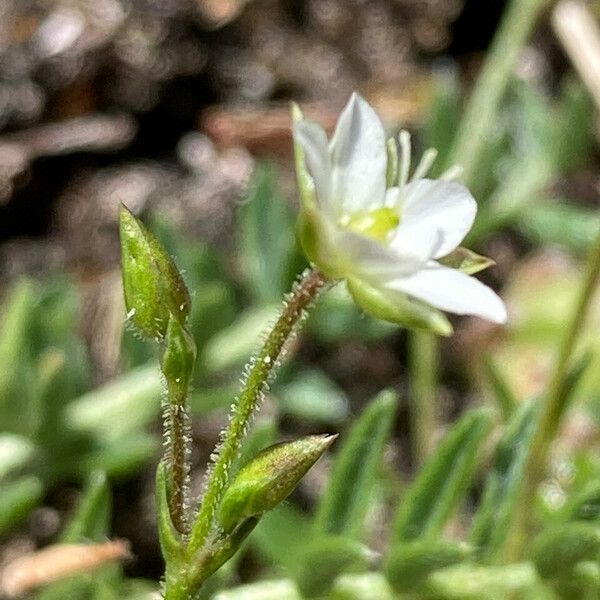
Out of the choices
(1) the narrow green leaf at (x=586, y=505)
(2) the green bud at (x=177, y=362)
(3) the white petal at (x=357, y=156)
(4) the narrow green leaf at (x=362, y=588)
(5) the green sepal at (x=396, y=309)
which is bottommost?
(4) the narrow green leaf at (x=362, y=588)

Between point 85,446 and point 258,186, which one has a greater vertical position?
point 258,186

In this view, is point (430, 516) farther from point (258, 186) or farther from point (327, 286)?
point (258, 186)

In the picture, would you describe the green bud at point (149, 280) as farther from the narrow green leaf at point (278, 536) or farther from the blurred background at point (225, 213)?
the blurred background at point (225, 213)

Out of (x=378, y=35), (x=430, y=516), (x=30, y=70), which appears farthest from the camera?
(x=378, y=35)

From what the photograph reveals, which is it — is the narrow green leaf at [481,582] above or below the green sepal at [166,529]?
below

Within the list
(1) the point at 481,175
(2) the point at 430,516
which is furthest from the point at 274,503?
(1) the point at 481,175

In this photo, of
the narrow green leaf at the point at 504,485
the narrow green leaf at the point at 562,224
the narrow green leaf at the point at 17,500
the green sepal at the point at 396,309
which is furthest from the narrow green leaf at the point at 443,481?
the narrow green leaf at the point at 562,224

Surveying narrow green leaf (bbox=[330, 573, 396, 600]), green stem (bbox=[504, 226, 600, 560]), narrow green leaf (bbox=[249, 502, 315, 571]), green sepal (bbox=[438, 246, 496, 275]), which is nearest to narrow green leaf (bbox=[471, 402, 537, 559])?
green stem (bbox=[504, 226, 600, 560])

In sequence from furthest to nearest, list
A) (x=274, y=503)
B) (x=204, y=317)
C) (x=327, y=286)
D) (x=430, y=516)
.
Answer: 1. (x=204, y=317)
2. (x=430, y=516)
3. (x=327, y=286)
4. (x=274, y=503)
